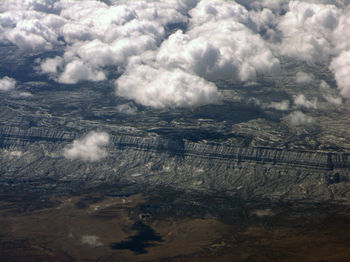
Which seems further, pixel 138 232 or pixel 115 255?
pixel 138 232

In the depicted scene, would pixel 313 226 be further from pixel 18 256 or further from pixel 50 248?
pixel 18 256

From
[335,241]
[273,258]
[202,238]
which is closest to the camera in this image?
[273,258]

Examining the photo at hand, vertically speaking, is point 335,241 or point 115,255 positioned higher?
Result: point 335,241

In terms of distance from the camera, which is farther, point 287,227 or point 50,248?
point 287,227

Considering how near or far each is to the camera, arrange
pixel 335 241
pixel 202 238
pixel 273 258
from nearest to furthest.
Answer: pixel 273 258 < pixel 335 241 < pixel 202 238

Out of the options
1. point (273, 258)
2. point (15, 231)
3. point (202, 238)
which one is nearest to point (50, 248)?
→ point (15, 231)

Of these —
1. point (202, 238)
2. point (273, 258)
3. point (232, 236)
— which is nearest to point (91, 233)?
point (202, 238)

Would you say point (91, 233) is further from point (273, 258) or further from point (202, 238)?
point (273, 258)

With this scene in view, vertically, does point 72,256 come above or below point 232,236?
below
